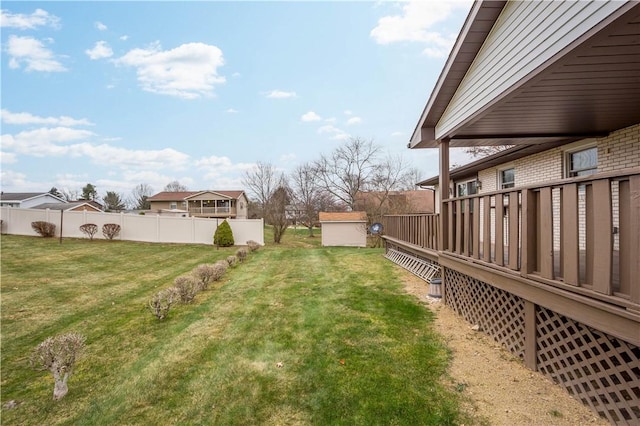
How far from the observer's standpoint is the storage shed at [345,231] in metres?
19.7

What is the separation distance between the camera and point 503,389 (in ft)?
10.2

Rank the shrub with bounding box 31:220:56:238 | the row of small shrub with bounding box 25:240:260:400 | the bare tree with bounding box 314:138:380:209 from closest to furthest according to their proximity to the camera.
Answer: the row of small shrub with bounding box 25:240:260:400 < the shrub with bounding box 31:220:56:238 < the bare tree with bounding box 314:138:380:209

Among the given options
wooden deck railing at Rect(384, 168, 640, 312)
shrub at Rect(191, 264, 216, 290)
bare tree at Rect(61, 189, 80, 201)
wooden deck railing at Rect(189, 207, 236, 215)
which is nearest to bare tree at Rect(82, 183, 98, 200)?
bare tree at Rect(61, 189, 80, 201)

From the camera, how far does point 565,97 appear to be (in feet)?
13.1

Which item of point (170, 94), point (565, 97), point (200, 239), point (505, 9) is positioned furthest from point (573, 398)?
point (170, 94)

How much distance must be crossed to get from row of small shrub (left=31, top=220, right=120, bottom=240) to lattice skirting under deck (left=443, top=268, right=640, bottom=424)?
18378 millimetres

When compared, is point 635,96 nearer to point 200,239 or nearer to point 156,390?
point 156,390

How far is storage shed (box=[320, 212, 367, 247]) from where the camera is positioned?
19.7 meters

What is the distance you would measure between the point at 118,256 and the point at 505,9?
14317mm

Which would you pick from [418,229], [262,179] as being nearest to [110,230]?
[418,229]

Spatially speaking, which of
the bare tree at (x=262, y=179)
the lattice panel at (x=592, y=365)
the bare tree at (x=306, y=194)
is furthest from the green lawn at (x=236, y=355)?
the bare tree at (x=262, y=179)

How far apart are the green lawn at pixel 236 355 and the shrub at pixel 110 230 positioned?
30.3 ft

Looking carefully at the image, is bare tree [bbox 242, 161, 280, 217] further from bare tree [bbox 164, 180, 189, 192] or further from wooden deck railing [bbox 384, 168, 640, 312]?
bare tree [bbox 164, 180, 189, 192]

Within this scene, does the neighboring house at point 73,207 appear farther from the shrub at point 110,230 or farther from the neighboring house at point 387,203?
the neighboring house at point 387,203
